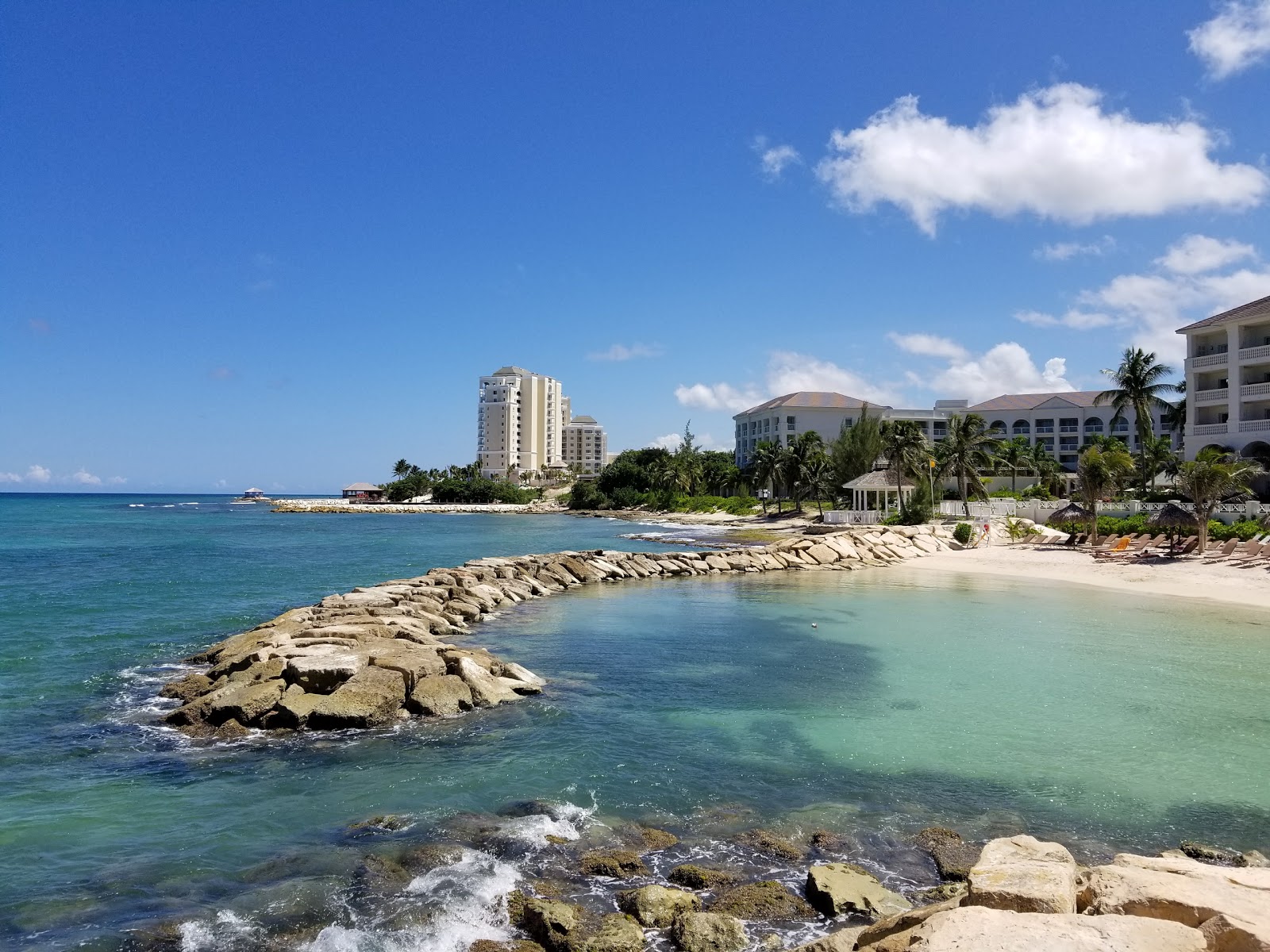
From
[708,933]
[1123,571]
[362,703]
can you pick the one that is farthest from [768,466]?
[708,933]

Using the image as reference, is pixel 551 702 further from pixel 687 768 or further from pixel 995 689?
pixel 995 689

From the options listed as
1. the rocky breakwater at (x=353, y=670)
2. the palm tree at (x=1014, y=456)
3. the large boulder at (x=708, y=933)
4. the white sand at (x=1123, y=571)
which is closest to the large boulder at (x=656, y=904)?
the large boulder at (x=708, y=933)

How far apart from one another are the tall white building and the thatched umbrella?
156 m

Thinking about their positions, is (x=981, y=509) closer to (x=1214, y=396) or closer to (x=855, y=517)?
(x=855, y=517)

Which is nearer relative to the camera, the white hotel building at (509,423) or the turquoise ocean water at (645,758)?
the turquoise ocean water at (645,758)

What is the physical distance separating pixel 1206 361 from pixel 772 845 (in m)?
54.6

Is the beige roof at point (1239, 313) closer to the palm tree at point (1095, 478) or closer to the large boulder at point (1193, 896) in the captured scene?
the palm tree at point (1095, 478)

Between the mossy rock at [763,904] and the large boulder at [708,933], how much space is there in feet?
0.67

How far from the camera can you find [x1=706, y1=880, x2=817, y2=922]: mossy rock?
7.64m

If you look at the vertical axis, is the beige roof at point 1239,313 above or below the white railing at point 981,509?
above

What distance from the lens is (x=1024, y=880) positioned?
6.25 m

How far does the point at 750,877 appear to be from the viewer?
8.35 m

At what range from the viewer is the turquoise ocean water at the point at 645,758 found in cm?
840

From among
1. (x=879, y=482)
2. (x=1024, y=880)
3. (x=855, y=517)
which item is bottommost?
(x=1024, y=880)
